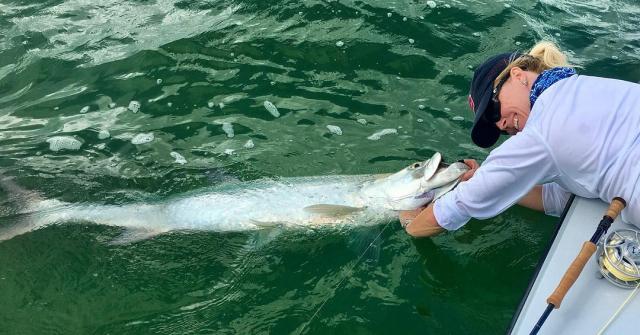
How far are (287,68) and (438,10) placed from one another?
2.47 m

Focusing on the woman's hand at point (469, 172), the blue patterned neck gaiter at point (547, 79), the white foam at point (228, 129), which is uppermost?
the blue patterned neck gaiter at point (547, 79)

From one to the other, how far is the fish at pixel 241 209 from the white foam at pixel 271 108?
4.48ft

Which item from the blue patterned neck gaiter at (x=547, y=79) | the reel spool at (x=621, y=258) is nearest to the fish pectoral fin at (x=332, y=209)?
the blue patterned neck gaiter at (x=547, y=79)

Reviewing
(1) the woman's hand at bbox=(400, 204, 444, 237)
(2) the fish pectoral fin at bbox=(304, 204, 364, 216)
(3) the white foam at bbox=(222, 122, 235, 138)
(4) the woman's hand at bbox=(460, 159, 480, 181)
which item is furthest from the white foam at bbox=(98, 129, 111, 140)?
(4) the woman's hand at bbox=(460, 159, 480, 181)

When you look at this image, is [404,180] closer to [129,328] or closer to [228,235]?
[228,235]

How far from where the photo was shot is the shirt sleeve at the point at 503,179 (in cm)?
321

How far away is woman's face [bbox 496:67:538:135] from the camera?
11.5 ft

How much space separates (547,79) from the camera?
3393 millimetres

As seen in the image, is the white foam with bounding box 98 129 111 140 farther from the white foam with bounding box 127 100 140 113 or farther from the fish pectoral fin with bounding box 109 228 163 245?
the fish pectoral fin with bounding box 109 228 163 245

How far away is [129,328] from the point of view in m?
4.01

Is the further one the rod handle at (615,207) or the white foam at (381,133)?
the white foam at (381,133)

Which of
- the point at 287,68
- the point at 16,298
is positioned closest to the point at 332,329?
the point at 16,298

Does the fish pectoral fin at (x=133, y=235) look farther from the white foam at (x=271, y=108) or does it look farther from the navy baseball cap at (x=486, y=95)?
the navy baseball cap at (x=486, y=95)

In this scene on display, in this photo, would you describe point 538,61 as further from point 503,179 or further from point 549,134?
point 503,179
